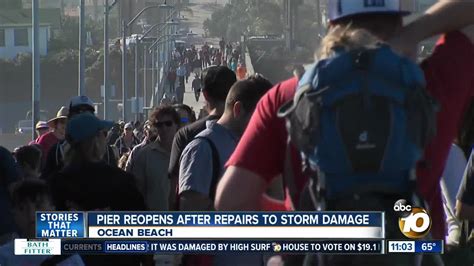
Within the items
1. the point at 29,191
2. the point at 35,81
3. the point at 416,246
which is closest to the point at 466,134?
the point at 416,246

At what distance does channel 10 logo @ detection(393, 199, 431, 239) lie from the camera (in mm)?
3158

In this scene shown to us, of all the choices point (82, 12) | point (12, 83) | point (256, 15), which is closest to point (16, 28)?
point (12, 83)

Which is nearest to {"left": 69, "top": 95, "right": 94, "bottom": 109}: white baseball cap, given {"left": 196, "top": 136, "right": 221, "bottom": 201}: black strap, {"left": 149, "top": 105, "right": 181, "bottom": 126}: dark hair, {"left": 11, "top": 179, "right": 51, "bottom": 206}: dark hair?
{"left": 149, "top": 105, "right": 181, "bottom": 126}: dark hair

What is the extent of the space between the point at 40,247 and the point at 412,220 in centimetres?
219

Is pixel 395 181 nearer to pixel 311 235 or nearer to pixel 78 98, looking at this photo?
pixel 311 235

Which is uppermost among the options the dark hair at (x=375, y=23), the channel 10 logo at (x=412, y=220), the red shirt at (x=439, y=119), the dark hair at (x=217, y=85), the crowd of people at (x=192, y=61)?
the dark hair at (x=375, y=23)

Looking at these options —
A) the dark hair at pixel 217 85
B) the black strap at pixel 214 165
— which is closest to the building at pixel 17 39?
the dark hair at pixel 217 85

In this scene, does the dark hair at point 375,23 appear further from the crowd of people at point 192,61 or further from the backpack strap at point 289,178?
the crowd of people at point 192,61

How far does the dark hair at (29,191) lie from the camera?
6109 mm

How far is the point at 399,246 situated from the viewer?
130 inches

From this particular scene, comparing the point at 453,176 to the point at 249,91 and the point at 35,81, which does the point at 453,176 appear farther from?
the point at 35,81

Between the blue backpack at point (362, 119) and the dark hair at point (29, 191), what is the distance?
317 cm

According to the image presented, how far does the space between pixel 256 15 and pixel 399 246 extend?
46.7 metres

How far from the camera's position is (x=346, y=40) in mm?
3070
